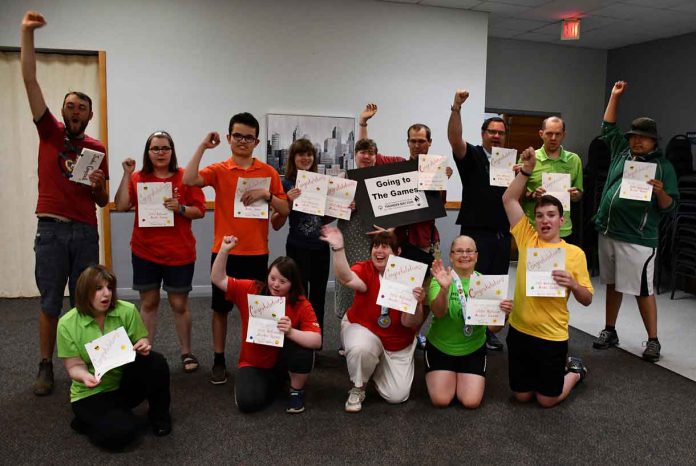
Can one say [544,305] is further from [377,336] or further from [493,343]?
[493,343]

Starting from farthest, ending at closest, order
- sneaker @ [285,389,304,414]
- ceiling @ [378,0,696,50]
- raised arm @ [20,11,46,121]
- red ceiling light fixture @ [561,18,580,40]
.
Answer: red ceiling light fixture @ [561,18,580,40] < ceiling @ [378,0,696,50] < sneaker @ [285,389,304,414] < raised arm @ [20,11,46,121]

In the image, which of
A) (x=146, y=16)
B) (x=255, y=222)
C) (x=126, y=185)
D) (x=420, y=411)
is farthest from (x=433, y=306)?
(x=146, y=16)

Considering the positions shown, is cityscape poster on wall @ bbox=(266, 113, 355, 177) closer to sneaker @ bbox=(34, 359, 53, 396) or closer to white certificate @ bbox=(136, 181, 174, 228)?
white certificate @ bbox=(136, 181, 174, 228)

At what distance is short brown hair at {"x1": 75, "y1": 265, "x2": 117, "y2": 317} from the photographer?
6.98 feet

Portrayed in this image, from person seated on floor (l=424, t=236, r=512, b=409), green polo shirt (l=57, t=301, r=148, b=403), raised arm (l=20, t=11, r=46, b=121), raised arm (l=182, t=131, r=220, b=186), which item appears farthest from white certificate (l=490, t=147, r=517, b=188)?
raised arm (l=20, t=11, r=46, b=121)

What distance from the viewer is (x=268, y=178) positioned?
2.68 metres

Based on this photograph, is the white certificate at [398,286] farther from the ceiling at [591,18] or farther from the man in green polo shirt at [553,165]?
the ceiling at [591,18]

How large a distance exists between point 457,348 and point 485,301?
12.1 inches

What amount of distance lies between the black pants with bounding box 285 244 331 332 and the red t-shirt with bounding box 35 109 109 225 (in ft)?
3.66

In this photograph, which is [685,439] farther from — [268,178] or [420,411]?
[268,178]

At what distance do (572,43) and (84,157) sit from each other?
19.1 ft

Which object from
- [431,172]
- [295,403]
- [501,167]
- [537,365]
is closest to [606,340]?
[537,365]

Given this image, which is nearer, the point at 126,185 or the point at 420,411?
the point at 420,411

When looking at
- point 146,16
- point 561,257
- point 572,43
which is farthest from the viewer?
point 572,43
